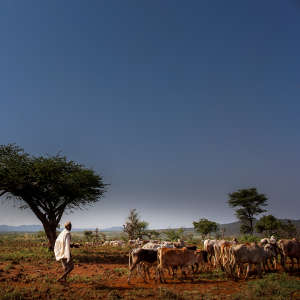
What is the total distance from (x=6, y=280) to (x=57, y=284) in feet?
9.17

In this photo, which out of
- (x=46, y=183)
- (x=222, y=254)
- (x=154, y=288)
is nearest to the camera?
(x=154, y=288)

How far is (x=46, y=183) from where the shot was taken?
2212 centimetres

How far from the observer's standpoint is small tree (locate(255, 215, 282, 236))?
152ft

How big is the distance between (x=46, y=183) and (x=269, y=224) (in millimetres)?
39292

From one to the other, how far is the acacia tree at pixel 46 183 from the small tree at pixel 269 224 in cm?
3464

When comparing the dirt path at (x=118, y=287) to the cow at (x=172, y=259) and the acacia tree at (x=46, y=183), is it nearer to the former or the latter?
the cow at (x=172, y=259)

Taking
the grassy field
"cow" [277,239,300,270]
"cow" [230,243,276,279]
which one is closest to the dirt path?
the grassy field

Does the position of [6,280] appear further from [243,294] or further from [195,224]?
[195,224]

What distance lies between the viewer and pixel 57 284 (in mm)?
9859

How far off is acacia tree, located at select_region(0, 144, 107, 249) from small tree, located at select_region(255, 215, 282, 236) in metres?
34.6

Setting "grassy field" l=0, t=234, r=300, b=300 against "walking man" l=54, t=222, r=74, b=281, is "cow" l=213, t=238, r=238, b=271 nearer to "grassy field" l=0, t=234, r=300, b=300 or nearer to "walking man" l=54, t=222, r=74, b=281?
"grassy field" l=0, t=234, r=300, b=300

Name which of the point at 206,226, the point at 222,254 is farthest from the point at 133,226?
the point at 222,254

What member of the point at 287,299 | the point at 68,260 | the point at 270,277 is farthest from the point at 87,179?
the point at 287,299

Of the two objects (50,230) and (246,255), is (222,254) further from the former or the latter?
(50,230)
